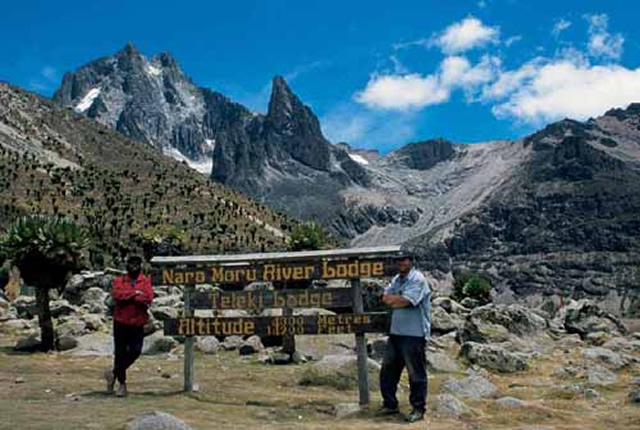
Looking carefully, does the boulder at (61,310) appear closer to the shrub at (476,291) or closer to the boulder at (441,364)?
the boulder at (441,364)

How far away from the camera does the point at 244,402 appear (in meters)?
12.2

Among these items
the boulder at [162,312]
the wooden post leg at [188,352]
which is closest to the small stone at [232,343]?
the boulder at [162,312]

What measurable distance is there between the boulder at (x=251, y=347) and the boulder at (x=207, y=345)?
725 millimetres

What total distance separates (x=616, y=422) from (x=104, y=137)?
174m

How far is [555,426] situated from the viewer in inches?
405

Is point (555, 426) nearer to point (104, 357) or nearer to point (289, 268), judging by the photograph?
point (289, 268)

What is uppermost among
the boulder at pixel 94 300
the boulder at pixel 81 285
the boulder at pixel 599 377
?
the boulder at pixel 81 285

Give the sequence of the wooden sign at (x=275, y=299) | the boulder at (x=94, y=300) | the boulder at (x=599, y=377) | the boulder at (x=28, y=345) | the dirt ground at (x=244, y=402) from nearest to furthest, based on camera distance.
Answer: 1. the dirt ground at (x=244, y=402)
2. the wooden sign at (x=275, y=299)
3. the boulder at (x=599, y=377)
4. the boulder at (x=28, y=345)
5. the boulder at (x=94, y=300)

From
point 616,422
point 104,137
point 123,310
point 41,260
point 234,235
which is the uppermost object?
point 104,137

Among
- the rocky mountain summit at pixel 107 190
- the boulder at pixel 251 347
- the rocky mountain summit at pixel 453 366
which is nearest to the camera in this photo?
the rocky mountain summit at pixel 453 366

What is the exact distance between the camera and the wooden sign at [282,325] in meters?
12.2

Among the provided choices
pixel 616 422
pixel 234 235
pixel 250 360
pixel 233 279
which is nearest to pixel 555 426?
pixel 616 422

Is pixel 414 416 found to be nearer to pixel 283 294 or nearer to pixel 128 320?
pixel 283 294

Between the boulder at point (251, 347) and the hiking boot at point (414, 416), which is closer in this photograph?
the hiking boot at point (414, 416)
